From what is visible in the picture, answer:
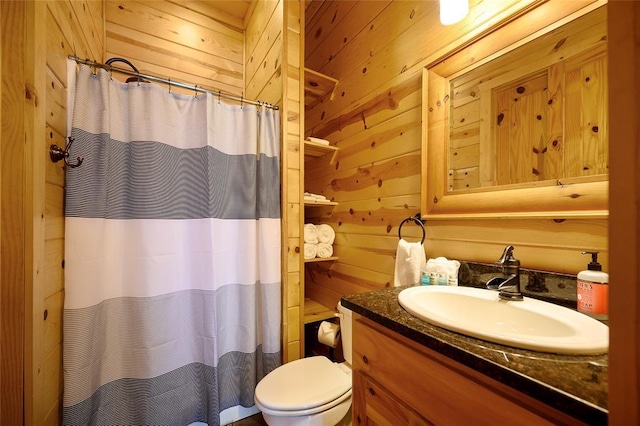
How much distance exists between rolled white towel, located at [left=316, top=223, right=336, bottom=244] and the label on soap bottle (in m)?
1.35

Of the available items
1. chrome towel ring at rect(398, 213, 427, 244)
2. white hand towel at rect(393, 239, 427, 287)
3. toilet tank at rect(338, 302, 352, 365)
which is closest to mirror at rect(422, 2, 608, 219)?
chrome towel ring at rect(398, 213, 427, 244)

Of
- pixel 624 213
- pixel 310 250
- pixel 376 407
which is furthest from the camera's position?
pixel 310 250

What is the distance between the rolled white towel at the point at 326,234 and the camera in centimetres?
186

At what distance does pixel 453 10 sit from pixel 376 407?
151 cm

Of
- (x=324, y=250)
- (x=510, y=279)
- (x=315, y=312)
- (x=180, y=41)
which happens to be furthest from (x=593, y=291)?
(x=180, y=41)

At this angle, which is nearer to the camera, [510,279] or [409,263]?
[510,279]

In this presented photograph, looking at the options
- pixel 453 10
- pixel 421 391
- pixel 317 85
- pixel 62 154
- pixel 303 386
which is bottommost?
pixel 303 386

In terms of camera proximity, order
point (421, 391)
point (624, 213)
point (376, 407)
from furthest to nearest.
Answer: point (376, 407), point (421, 391), point (624, 213)

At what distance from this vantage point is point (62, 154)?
0.99 m

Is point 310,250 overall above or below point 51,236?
below

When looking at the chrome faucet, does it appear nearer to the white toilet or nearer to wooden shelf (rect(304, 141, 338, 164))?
the white toilet

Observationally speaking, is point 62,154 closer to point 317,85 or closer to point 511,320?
point 317,85

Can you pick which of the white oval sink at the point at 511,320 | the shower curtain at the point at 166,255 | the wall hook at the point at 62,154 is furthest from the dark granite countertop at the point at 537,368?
the wall hook at the point at 62,154

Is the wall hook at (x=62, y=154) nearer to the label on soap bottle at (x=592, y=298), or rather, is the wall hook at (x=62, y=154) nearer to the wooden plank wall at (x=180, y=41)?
the wooden plank wall at (x=180, y=41)
